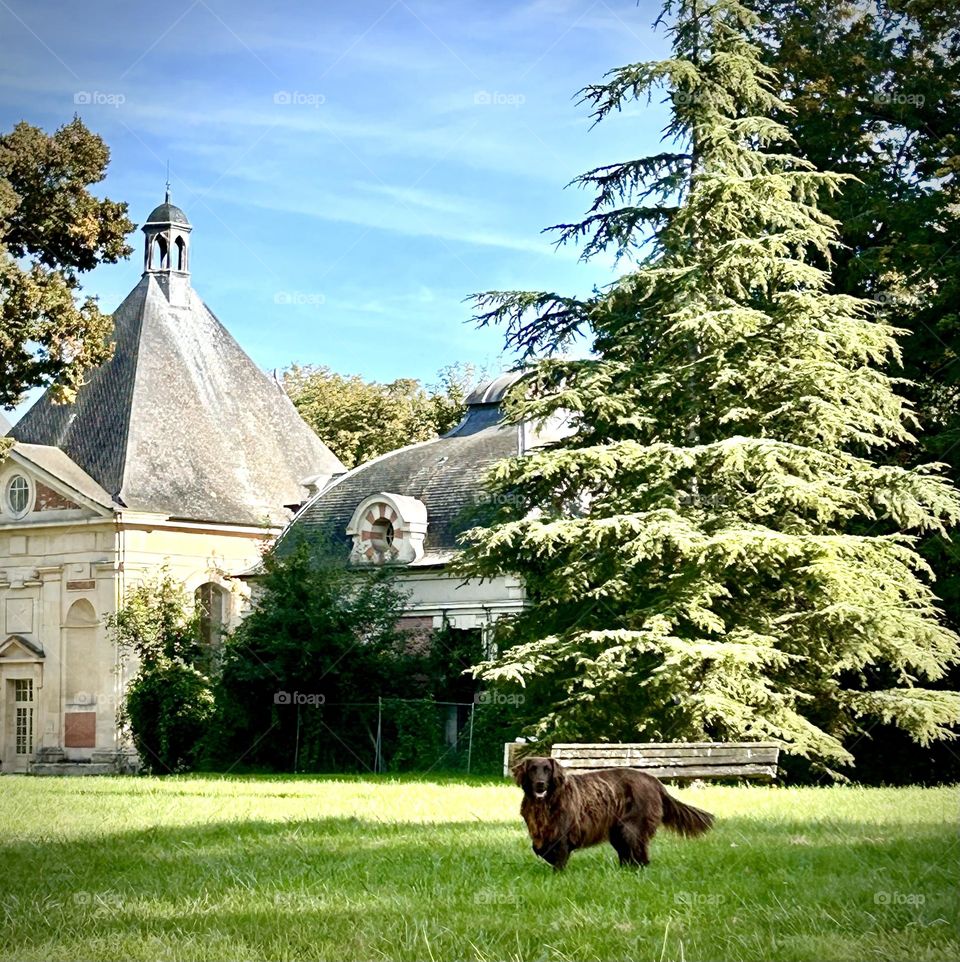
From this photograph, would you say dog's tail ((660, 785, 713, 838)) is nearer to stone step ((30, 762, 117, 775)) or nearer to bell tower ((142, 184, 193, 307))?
stone step ((30, 762, 117, 775))

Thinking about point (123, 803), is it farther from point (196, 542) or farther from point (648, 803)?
point (196, 542)

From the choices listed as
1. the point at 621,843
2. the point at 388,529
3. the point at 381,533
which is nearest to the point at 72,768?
the point at 381,533

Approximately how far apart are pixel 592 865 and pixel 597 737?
10011mm

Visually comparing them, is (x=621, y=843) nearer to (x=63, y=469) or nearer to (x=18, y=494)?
(x=63, y=469)

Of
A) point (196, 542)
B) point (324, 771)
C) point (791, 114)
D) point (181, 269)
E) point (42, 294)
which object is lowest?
point (324, 771)

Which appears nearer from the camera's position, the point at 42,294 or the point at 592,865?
the point at 592,865

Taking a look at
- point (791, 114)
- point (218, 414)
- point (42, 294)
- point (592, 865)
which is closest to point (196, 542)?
point (218, 414)

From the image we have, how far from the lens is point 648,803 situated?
9.19 metres

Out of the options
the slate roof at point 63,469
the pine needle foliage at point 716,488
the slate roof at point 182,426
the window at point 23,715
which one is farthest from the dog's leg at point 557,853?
the window at point 23,715

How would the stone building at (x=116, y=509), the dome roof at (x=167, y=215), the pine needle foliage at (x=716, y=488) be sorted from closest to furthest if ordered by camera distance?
the pine needle foliage at (x=716, y=488) → the stone building at (x=116, y=509) → the dome roof at (x=167, y=215)

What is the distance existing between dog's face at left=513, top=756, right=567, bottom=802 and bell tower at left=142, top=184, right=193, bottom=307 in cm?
4162

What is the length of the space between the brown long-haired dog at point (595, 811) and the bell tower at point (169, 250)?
4156cm

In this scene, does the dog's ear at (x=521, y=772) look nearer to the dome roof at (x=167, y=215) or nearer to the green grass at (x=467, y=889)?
the green grass at (x=467, y=889)

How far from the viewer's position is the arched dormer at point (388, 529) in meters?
37.5
